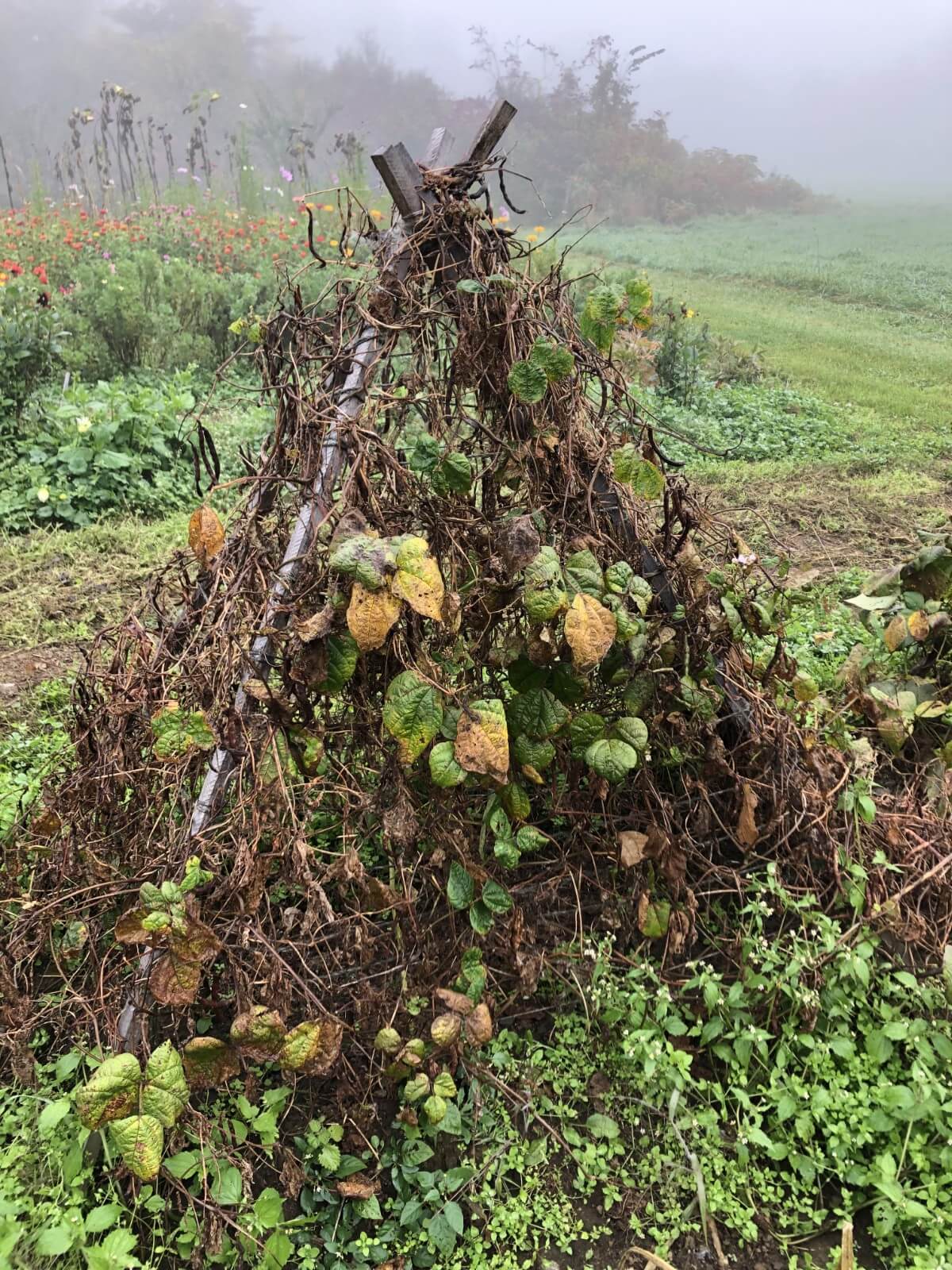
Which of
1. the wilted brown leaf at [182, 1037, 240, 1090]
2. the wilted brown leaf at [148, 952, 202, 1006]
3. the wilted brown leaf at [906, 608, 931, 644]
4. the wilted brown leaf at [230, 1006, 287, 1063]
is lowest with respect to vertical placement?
the wilted brown leaf at [182, 1037, 240, 1090]

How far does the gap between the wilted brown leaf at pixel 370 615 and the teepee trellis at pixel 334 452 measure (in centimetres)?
21

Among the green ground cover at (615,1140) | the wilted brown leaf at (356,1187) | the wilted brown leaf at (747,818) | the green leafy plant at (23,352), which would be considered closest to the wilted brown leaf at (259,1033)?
A: the green ground cover at (615,1140)

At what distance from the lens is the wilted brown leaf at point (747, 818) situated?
1.87 m

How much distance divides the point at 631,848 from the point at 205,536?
1192 millimetres

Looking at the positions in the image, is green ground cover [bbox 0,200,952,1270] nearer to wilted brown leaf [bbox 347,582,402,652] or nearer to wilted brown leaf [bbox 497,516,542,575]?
wilted brown leaf [bbox 497,516,542,575]

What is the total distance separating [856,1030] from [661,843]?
0.56 meters

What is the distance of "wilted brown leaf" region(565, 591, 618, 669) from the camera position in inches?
59.5

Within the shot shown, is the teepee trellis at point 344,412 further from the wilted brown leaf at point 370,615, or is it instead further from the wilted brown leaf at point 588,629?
the wilted brown leaf at point 588,629

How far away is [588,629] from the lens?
1.52 metres

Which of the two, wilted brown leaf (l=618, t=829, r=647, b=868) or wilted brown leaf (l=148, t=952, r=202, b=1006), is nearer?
wilted brown leaf (l=148, t=952, r=202, b=1006)

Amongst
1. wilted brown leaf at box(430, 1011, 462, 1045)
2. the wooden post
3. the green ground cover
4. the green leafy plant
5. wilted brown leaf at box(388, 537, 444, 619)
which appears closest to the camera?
wilted brown leaf at box(388, 537, 444, 619)

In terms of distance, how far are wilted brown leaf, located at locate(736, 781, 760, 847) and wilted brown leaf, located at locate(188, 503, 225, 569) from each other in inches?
52.3

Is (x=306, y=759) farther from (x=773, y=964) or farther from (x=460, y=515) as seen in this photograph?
(x=773, y=964)

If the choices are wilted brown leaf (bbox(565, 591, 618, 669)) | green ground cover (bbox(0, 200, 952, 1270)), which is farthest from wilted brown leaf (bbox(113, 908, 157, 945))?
wilted brown leaf (bbox(565, 591, 618, 669))
